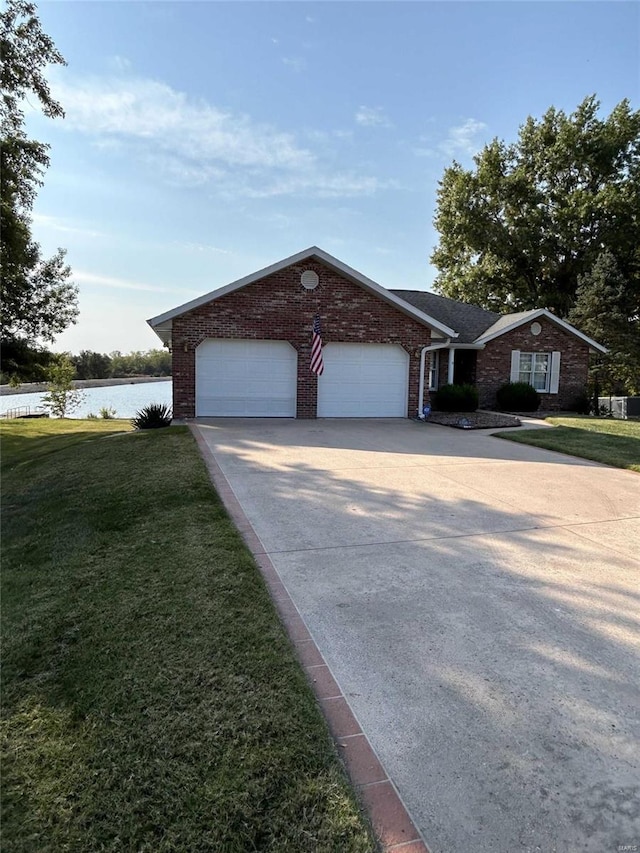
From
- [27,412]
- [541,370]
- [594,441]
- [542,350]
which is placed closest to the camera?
[594,441]

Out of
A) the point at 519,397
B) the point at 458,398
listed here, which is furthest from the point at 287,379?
the point at 519,397

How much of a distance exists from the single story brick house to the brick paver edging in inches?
434

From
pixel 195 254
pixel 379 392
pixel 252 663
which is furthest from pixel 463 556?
pixel 195 254

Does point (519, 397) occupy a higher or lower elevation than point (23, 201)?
lower

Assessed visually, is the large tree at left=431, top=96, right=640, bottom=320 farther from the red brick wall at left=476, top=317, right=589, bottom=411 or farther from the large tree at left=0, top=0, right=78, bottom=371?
the large tree at left=0, top=0, right=78, bottom=371

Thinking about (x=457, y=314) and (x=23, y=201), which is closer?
(x=23, y=201)

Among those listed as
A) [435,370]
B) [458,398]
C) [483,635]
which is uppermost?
[435,370]

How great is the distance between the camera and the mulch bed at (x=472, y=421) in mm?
13828

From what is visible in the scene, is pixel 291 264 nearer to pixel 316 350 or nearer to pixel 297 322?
pixel 297 322

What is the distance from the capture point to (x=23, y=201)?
1614 cm

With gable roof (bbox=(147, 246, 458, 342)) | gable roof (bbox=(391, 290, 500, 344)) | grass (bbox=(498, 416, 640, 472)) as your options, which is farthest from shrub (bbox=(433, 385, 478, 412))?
grass (bbox=(498, 416, 640, 472))

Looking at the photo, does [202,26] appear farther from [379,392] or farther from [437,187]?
[437,187]

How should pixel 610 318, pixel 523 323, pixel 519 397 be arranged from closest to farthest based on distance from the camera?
pixel 519 397 → pixel 523 323 → pixel 610 318

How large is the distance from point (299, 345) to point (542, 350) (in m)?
11.2
